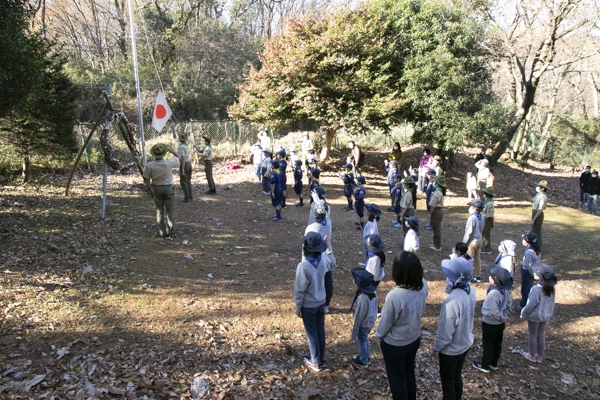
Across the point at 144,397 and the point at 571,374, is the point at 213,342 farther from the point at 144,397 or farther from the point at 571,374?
the point at 571,374

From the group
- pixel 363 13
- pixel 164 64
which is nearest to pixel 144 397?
pixel 363 13

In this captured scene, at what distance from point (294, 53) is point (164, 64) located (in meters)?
20.2

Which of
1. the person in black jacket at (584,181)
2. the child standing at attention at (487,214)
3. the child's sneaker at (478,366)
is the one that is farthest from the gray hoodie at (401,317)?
the person in black jacket at (584,181)

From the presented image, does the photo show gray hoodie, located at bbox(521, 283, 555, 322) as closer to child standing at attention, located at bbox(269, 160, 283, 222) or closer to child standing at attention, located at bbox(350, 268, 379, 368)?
child standing at attention, located at bbox(350, 268, 379, 368)

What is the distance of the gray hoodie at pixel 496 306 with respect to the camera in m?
5.09

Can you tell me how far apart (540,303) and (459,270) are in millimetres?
2392

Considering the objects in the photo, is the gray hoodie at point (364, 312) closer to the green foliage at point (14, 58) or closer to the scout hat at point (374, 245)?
the scout hat at point (374, 245)

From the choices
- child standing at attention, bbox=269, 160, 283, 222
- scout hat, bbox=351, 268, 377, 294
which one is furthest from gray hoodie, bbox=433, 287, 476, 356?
child standing at attention, bbox=269, 160, 283, 222

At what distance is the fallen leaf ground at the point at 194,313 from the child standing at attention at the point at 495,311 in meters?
0.34

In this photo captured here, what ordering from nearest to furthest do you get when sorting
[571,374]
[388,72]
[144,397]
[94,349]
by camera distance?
[144,397] → [94,349] → [571,374] → [388,72]

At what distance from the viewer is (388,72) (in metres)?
16.3

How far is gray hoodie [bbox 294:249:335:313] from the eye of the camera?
4523 mm

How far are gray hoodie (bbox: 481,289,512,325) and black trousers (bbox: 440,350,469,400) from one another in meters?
1.07

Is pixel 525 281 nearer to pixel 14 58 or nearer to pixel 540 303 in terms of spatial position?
pixel 540 303
